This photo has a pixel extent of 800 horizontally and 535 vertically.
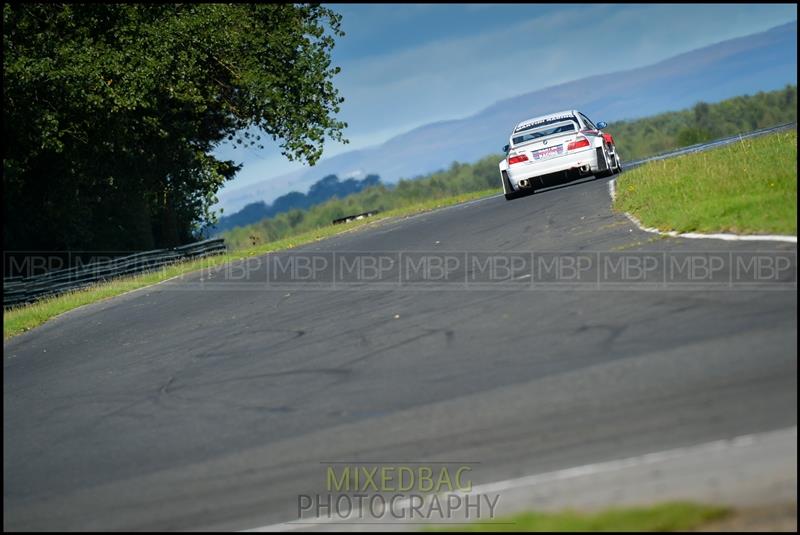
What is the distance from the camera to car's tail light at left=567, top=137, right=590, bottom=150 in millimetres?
25047

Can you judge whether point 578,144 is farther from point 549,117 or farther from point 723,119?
point 723,119

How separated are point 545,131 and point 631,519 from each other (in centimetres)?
2147

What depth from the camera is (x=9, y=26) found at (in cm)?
2889

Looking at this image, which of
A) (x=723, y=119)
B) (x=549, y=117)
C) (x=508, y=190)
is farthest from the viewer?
(x=723, y=119)

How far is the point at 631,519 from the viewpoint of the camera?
4.77 meters

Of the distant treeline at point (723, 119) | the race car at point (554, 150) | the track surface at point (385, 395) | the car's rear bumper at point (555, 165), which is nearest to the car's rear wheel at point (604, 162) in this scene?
the race car at point (554, 150)

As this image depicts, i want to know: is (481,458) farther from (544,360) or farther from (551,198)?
(551,198)

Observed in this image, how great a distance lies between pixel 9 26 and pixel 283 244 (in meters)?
9.63

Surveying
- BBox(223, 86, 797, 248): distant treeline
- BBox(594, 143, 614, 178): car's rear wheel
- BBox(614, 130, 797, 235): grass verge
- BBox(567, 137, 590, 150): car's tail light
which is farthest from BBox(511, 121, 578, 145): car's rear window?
BBox(223, 86, 797, 248): distant treeline

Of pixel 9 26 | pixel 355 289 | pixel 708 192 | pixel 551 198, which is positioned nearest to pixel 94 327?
pixel 355 289

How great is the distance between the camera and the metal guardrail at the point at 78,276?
92.1ft

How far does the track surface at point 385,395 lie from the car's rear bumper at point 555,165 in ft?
A: 35.7

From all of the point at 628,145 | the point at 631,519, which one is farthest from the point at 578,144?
the point at 628,145

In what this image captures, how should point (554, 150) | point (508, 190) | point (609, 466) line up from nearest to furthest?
point (609, 466) < point (554, 150) < point (508, 190)
